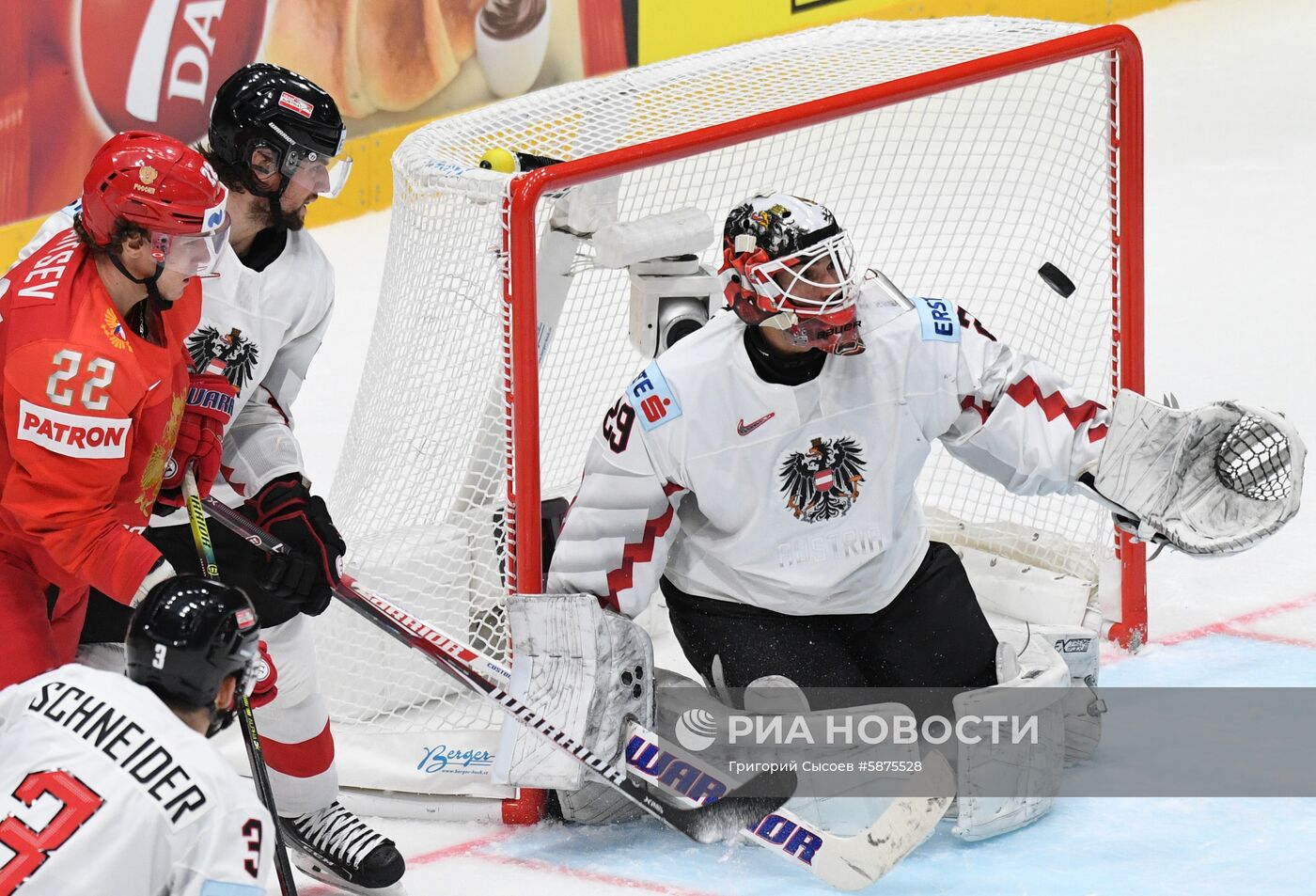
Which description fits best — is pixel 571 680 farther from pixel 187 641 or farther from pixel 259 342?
pixel 187 641

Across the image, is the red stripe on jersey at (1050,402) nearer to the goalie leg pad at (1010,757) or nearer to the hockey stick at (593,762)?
the goalie leg pad at (1010,757)

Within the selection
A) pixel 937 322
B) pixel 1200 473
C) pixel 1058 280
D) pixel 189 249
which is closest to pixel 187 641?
pixel 189 249

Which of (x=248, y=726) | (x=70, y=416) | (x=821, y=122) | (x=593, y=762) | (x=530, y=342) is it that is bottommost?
(x=593, y=762)

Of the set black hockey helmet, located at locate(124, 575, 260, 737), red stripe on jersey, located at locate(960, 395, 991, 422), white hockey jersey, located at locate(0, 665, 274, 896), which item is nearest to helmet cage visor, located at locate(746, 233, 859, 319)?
red stripe on jersey, located at locate(960, 395, 991, 422)

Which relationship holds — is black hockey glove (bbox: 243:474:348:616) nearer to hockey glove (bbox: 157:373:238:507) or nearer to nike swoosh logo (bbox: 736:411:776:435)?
hockey glove (bbox: 157:373:238:507)

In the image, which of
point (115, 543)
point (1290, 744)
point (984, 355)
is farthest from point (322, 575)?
point (1290, 744)

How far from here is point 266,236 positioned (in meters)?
2.80

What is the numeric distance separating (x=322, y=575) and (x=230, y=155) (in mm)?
632

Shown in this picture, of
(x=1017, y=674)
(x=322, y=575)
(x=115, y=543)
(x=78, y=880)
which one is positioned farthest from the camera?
(x=1017, y=674)

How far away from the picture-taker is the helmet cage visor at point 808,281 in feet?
8.94

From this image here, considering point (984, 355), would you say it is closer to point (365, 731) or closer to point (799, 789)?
point (799, 789)

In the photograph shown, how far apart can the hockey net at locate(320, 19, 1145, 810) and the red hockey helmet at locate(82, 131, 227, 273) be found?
0.69 meters

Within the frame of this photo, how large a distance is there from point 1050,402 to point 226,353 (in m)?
1.29

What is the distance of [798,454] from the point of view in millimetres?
2861
